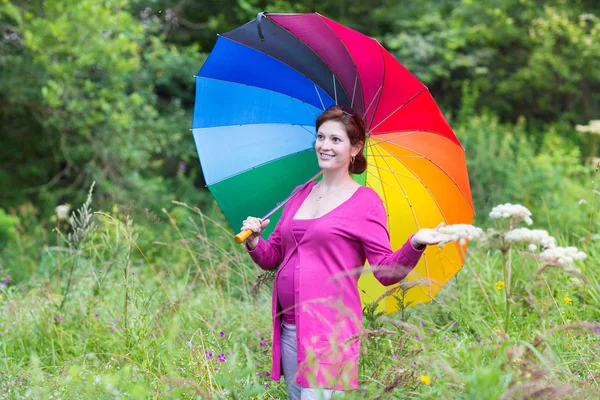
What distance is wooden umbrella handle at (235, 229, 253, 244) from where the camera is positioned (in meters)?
2.69

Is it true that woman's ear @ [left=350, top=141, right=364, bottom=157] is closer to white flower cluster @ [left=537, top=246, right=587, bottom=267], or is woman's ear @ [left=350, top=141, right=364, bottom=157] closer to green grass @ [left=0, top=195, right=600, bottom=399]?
green grass @ [left=0, top=195, right=600, bottom=399]

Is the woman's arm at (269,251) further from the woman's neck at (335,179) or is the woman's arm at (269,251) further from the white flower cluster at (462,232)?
the white flower cluster at (462,232)

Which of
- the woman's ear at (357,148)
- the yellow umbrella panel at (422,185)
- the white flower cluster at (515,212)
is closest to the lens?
the white flower cluster at (515,212)

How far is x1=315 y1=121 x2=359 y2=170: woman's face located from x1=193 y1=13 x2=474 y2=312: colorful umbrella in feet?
0.71

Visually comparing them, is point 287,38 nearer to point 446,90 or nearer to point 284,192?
point 284,192

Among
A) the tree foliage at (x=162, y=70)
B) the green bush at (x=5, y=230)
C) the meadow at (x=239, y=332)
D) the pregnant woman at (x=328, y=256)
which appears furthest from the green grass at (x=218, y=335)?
the tree foliage at (x=162, y=70)

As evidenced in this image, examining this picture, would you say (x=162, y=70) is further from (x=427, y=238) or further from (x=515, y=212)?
(x=515, y=212)

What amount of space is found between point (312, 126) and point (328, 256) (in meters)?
0.73

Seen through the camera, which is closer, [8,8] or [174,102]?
[8,8]

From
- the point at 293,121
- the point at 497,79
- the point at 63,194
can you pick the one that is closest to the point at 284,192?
the point at 293,121

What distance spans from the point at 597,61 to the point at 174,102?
251 inches

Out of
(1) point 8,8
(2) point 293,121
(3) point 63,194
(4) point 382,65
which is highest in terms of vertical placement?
(1) point 8,8

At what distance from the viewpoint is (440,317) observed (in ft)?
13.8

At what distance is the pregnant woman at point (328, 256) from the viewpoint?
261 centimetres
